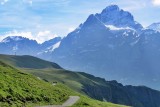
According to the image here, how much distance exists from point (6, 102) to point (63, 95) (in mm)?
34851

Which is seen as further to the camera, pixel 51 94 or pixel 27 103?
pixel 51 94

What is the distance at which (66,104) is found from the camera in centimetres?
10050

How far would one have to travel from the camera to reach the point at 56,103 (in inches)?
3912

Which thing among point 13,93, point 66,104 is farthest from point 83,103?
point 13,93

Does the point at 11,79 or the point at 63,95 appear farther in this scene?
the point at 63,95

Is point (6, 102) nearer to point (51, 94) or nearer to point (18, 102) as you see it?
point (18, 102)

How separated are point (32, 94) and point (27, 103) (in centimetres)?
707

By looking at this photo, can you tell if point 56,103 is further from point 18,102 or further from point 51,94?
point 18,102

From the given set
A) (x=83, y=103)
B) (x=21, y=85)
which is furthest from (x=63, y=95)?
(x=21, y=85)

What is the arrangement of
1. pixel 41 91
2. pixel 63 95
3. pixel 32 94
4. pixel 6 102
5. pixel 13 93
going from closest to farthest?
Answer: pixel 6 102
pixel 13 93
pixel 32 94
pixel 41 91
pixel 63 95

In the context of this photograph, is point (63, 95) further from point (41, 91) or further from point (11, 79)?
point (11, 79)

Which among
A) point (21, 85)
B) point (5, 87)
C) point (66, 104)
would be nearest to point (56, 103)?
point (66, 104)

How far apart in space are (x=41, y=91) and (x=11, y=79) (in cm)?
874

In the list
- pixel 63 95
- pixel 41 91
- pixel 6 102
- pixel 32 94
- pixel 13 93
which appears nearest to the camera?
pixel 6 102
